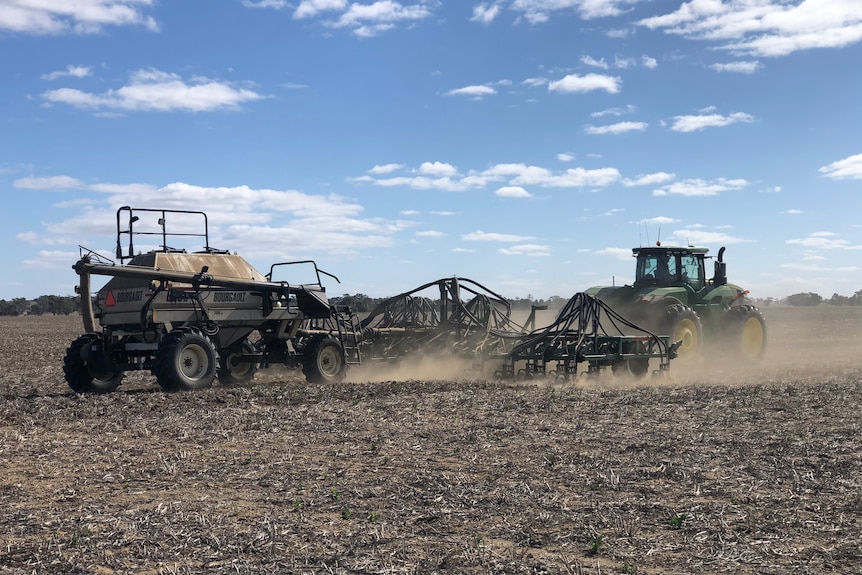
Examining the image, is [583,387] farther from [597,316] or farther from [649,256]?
[649,256]

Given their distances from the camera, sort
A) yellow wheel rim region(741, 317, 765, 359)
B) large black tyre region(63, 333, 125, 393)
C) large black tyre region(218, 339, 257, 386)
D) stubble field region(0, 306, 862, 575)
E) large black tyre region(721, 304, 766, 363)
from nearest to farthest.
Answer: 1. stubble field region(0, 306, 862, 575)
2. large black tyre region(63, 333, 125, 393)
3. large black tyre region(218, 339, 257, 386)
4. large black tyre region(721, 304, 766, 363)
5. yellow wheel rim region(741, 317, 765, 359)

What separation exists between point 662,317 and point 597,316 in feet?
8.41

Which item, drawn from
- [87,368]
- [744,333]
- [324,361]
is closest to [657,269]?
[744,333]

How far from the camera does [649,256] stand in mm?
18812

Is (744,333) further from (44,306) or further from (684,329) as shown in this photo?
(44,306)

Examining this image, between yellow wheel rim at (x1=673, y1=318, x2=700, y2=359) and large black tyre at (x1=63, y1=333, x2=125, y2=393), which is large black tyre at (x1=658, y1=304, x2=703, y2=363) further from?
large black tyre at (x1=63, y1=333, x2=125, y2=393)

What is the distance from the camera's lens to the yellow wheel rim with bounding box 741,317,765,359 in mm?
19469

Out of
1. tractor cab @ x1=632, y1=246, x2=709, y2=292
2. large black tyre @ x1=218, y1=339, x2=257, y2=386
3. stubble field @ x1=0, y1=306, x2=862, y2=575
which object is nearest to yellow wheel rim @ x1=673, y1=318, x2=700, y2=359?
tractor cab @ x1=632, y1=246, x2=709, y2=292

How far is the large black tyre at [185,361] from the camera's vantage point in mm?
12969

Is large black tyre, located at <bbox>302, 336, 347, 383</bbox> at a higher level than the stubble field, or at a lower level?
higher

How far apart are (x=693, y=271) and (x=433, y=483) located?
1351 centimetres

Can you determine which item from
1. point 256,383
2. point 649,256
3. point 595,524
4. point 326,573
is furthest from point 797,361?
point 326,573

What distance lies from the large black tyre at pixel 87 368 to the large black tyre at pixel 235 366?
5.94 ft

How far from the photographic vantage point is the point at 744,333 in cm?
1938
